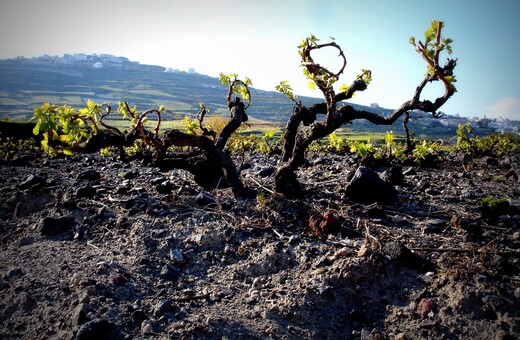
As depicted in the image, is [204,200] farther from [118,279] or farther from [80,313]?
[80,313]

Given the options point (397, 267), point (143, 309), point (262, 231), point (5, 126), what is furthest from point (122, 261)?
point (5, 126)

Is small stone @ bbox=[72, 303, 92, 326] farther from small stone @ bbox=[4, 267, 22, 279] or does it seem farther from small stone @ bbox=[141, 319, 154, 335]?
Answer: small stone @ bbox=[4, 267, 22, 279]

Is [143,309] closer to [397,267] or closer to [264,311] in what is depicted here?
[264,311]

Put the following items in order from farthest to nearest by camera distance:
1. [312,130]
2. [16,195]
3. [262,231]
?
1. [16,195]
2. [312,130]
3. [262,231]

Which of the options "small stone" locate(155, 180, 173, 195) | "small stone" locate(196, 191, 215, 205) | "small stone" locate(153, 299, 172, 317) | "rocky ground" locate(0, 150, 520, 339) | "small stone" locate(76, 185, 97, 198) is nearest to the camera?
"rocky ground" locate(0, 150, 520, 339)

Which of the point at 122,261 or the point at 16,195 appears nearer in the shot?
the point at 122,261

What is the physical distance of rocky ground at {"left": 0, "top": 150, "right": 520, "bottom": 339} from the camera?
336cm

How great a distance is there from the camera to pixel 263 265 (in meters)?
4.39

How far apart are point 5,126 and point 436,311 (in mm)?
28513

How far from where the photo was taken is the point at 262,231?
5.13 meters

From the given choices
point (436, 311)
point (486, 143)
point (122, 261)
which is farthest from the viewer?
point (486, 143)

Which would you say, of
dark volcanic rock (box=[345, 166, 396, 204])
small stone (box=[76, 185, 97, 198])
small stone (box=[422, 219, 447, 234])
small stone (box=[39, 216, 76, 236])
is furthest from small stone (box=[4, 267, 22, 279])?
small stone (box=[422, 219, 447, 234])

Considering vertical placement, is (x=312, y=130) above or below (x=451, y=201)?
above

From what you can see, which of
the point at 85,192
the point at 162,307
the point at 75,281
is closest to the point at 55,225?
the point at 85,192
